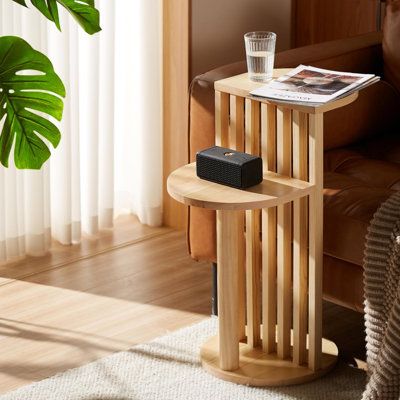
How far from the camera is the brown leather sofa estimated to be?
2598 mm

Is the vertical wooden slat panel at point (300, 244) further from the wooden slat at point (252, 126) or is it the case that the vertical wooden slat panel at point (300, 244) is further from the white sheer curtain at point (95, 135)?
the white sheer curtain at point (95, 135)

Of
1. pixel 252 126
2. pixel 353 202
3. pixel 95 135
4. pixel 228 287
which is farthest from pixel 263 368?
pixel 95 135

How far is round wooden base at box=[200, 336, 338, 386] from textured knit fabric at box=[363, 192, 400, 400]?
7.3 inches

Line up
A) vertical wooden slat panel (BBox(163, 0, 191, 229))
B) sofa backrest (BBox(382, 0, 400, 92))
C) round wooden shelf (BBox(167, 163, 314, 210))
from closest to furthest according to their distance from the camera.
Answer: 1. round wooden shelf (BBox(167, 163, 314, 210))
2. sofa backrest (BBox(382, 0, 400, 92))
3. vertical wooden slat panel (BBox(163, 0, 191, 229))

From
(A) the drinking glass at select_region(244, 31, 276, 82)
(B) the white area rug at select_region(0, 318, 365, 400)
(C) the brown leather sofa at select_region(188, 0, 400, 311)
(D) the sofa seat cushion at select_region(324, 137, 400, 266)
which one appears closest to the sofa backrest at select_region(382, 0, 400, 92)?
(C) the brown leather sofa at select_region(188, 0, 400, 311)

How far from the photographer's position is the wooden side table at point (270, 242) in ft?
8.26

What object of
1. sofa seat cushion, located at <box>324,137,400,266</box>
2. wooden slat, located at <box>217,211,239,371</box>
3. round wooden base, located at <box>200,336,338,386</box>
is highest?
sofa seat cushion, located at <box>324,137,400,266</box>

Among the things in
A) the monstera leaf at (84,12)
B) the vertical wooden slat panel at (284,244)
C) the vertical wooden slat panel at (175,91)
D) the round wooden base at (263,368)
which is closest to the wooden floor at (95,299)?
the vertical wooden slat panel at (175,91)

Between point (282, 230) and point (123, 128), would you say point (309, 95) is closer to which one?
point (282, 230)

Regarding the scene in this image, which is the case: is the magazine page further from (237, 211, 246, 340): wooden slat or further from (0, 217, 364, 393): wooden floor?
(0, 217, 364, 393): wooden floor

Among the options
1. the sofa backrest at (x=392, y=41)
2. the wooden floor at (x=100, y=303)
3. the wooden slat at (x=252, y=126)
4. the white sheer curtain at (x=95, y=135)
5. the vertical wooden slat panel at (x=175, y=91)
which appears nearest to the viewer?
the wooden slat at (x=252, y=126)

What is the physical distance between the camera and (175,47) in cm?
353

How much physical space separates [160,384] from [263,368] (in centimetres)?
26

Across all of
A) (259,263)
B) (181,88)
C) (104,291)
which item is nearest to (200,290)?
(104,291)
